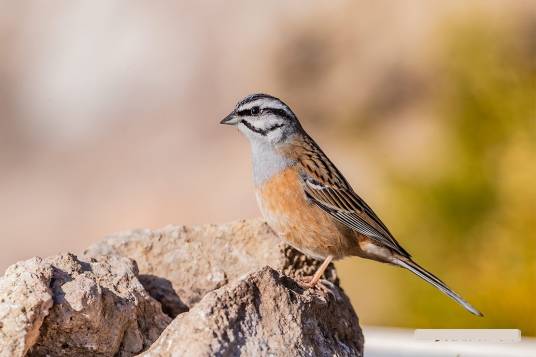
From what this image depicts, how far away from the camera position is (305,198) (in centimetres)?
484

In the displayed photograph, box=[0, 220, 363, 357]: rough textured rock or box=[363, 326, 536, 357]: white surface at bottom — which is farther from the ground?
box=[363, 326, 536, 357]: white surface at bottom

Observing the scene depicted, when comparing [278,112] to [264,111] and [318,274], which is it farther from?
[318,274]

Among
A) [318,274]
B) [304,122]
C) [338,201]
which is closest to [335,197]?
[338,201]

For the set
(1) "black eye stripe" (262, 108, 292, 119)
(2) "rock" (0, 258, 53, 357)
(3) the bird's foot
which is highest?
(1) "black eye stripe" (262, 108, 292, 119)

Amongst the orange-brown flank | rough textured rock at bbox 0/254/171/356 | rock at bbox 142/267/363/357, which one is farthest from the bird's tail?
rough textured rock at bbox 0/254/171/356

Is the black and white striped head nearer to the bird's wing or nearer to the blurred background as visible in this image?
the bird's wing

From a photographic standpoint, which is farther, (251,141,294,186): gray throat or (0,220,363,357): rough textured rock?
(251,141,294,186): gray throat

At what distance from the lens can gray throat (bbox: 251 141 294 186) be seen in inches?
190

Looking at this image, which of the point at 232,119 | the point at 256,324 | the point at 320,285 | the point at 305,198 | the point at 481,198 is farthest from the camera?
the point at 481,198

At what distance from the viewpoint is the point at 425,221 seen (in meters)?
7.65

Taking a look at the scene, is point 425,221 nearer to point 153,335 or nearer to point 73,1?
point 153,335

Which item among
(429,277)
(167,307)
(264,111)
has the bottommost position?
(167,307)

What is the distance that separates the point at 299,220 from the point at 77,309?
1583 mm

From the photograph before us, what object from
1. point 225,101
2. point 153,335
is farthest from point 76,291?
point 225,101
